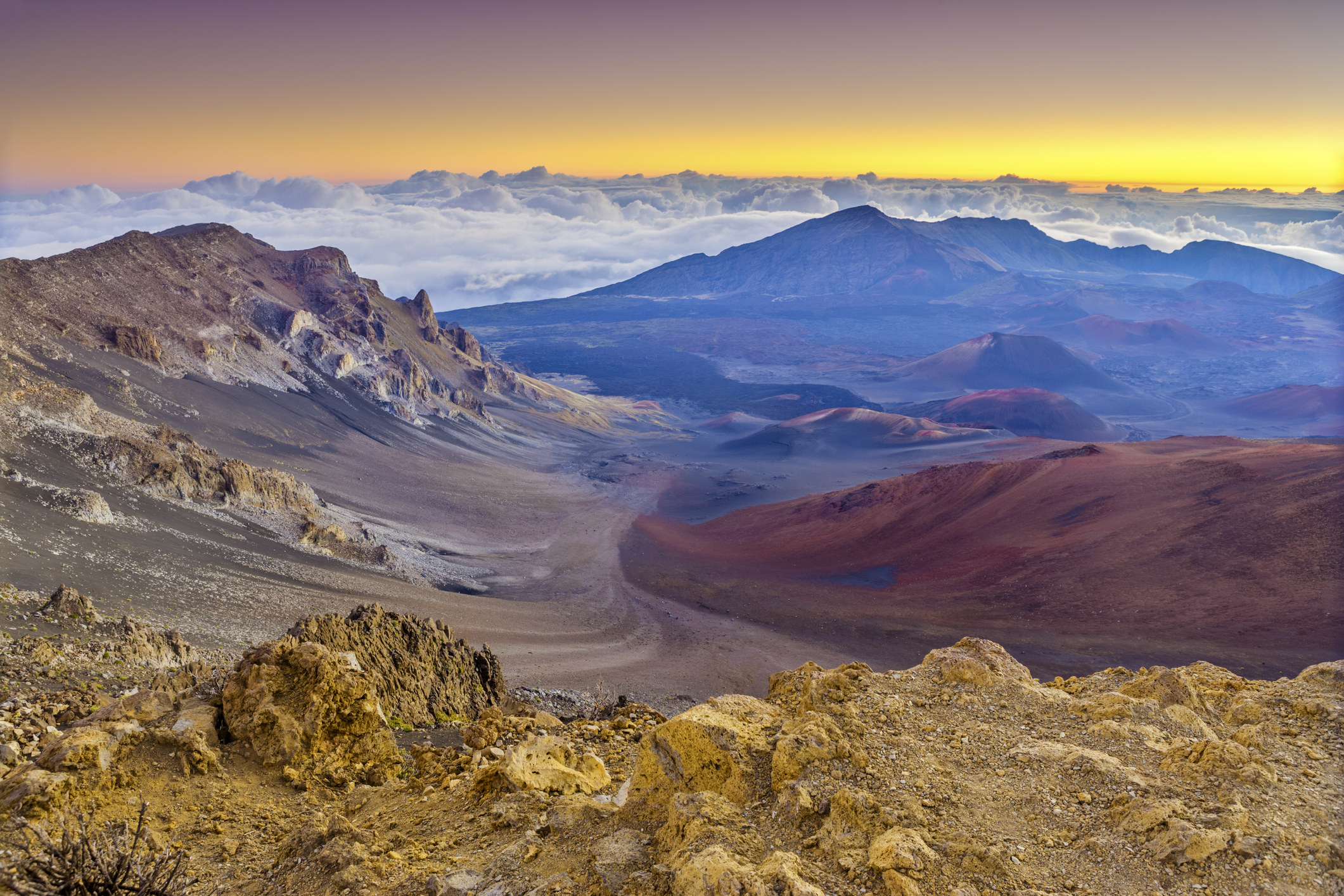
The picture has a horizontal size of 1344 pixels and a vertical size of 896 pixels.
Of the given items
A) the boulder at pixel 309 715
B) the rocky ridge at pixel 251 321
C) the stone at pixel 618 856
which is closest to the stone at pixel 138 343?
the rocky ridge at pixel 251 321

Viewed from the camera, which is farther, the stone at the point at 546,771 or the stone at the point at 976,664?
the stone at the point at 976,664

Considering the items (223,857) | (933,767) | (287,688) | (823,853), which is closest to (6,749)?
(287,688)

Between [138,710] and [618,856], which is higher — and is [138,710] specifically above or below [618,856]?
below

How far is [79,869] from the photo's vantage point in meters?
4.32

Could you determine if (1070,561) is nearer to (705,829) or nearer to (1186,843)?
(1186,843)

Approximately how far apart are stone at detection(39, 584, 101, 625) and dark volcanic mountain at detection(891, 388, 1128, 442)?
112119 mm

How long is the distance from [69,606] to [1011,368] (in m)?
174

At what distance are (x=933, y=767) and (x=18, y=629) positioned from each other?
17.9 meters

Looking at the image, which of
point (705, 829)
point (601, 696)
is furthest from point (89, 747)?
point (601, 696)

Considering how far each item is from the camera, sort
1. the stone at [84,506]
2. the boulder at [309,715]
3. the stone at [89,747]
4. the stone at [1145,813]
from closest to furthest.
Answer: the stone at [1145,813], the stone at [89,747], the boulder at [309,715], the stone at [84,506]

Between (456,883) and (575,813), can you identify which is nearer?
(456,883)

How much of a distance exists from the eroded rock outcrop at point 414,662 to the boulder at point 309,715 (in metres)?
4.76

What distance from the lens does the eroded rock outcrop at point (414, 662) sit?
14.5 metres

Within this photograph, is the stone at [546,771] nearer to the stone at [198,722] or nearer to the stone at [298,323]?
the stone at [198,722]
